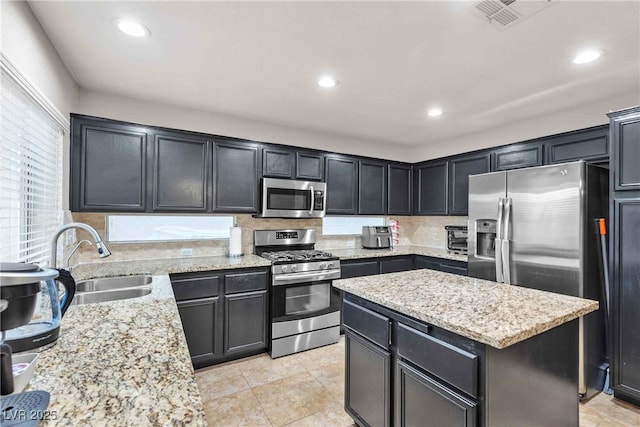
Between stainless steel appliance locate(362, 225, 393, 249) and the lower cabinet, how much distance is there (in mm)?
1720

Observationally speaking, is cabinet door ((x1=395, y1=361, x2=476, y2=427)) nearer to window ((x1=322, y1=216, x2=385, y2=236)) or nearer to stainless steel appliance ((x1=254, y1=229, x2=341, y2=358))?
stainless steel appliance ((x1=254, y1=229, x2=341, y2=358))

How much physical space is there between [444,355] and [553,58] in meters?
2.09

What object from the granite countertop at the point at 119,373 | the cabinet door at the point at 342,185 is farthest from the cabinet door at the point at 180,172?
the granite countertop at the point at 119,373

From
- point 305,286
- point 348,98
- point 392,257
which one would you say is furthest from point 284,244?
point 348,98

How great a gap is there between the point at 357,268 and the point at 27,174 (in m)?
3.02

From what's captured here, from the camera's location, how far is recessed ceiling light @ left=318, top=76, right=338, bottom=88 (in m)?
2.47

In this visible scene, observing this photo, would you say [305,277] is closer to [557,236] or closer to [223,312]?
[223,312]

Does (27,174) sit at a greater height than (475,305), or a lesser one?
greater

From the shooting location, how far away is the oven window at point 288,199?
3.50m

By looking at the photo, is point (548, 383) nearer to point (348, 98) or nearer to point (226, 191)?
point (348, 98)

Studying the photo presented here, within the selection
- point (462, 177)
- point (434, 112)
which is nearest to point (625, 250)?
point (462, 177)

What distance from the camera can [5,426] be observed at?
673 mm

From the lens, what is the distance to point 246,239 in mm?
3697

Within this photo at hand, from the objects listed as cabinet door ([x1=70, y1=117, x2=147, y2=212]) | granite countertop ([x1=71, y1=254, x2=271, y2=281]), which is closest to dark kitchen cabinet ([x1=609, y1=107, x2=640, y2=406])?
granite countertop ([x1=71, y1=254, x2=271, y2=281])
